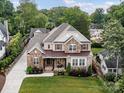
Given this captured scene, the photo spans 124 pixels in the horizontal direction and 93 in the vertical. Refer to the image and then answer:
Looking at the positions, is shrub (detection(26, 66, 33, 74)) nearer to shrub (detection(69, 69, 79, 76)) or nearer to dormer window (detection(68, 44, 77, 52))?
shrub (detection(69, 69, 79, 76))

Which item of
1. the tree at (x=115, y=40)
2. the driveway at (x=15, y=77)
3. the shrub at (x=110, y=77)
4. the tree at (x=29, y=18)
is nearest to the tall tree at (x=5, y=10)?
the tree at (x=29, y=18)

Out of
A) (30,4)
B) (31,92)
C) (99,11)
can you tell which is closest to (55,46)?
(31,92)

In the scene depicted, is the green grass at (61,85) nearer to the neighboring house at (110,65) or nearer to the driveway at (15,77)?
the driveway at (15,77)

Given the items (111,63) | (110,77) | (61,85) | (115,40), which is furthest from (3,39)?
(110,77)

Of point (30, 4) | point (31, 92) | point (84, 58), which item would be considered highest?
point (30, 4)

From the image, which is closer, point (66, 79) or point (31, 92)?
point (31, 92)

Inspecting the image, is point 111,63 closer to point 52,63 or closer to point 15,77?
point 52,63

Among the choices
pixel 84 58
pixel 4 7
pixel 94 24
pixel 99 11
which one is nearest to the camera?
pixel 84 58

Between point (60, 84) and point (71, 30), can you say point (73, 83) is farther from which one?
point (71, 30)
